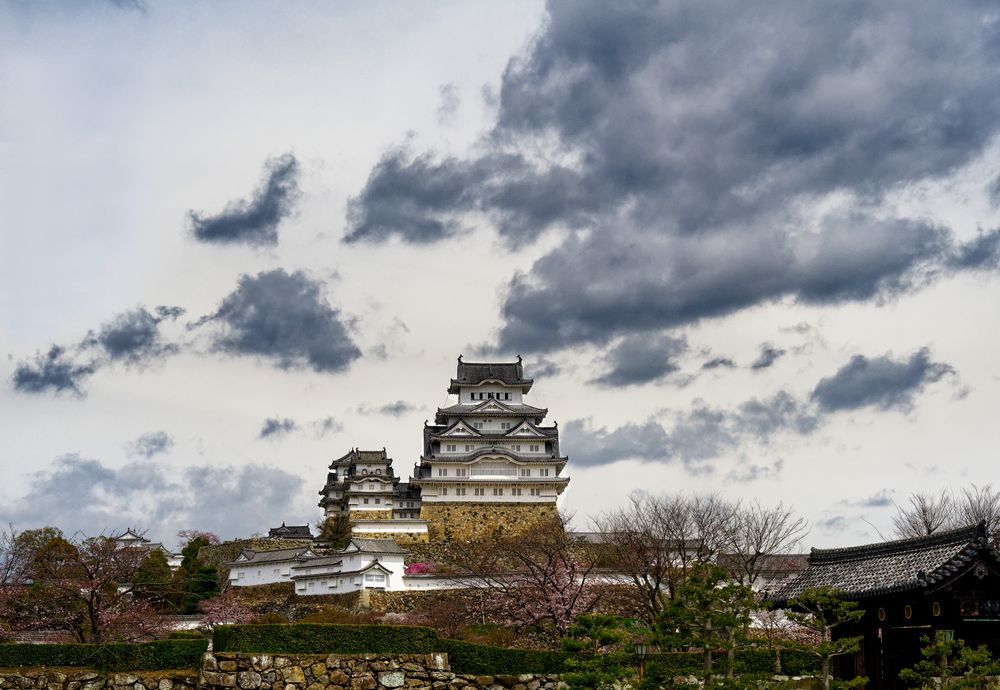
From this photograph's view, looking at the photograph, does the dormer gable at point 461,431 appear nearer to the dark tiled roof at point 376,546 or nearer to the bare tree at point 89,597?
the dark tiled roof at point 376,546

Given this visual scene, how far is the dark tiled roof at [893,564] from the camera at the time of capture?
21.3m

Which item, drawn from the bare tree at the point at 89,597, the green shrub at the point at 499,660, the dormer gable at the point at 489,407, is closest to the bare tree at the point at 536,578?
the green shrub at the point at 499,660

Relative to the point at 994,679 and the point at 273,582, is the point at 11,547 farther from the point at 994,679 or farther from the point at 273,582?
the point at 994,679

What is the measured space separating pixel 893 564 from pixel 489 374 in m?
58.0

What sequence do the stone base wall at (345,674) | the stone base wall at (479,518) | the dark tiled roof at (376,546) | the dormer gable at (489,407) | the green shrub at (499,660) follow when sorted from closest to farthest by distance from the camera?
the stone base wall at (345,674) → the green shrub at (499,660) → the dark tiled roof at (376,546) → the stone base wall at (479,518) → the dormer gable at (489,407)

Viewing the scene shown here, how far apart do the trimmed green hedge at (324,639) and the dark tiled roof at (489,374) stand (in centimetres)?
5044

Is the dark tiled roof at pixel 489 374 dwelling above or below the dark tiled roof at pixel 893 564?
above

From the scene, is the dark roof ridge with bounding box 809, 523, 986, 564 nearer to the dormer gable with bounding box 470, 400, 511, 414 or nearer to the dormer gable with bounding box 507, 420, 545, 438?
the dormer gable with bounding box 507, 420, 545, 438

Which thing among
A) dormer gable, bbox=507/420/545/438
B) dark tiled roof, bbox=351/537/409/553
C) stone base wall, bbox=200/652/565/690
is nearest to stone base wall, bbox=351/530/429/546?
dark tiled roof, bbox=351/537/409/553

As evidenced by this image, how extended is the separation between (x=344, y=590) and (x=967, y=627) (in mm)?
40810

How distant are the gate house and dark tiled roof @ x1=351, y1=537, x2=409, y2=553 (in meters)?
36.5

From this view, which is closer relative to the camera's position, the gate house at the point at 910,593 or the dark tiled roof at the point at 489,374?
the gate house at the point at 910,593

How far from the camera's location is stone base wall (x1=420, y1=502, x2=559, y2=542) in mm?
69438

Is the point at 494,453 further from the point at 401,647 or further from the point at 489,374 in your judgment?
the point at 401,647
